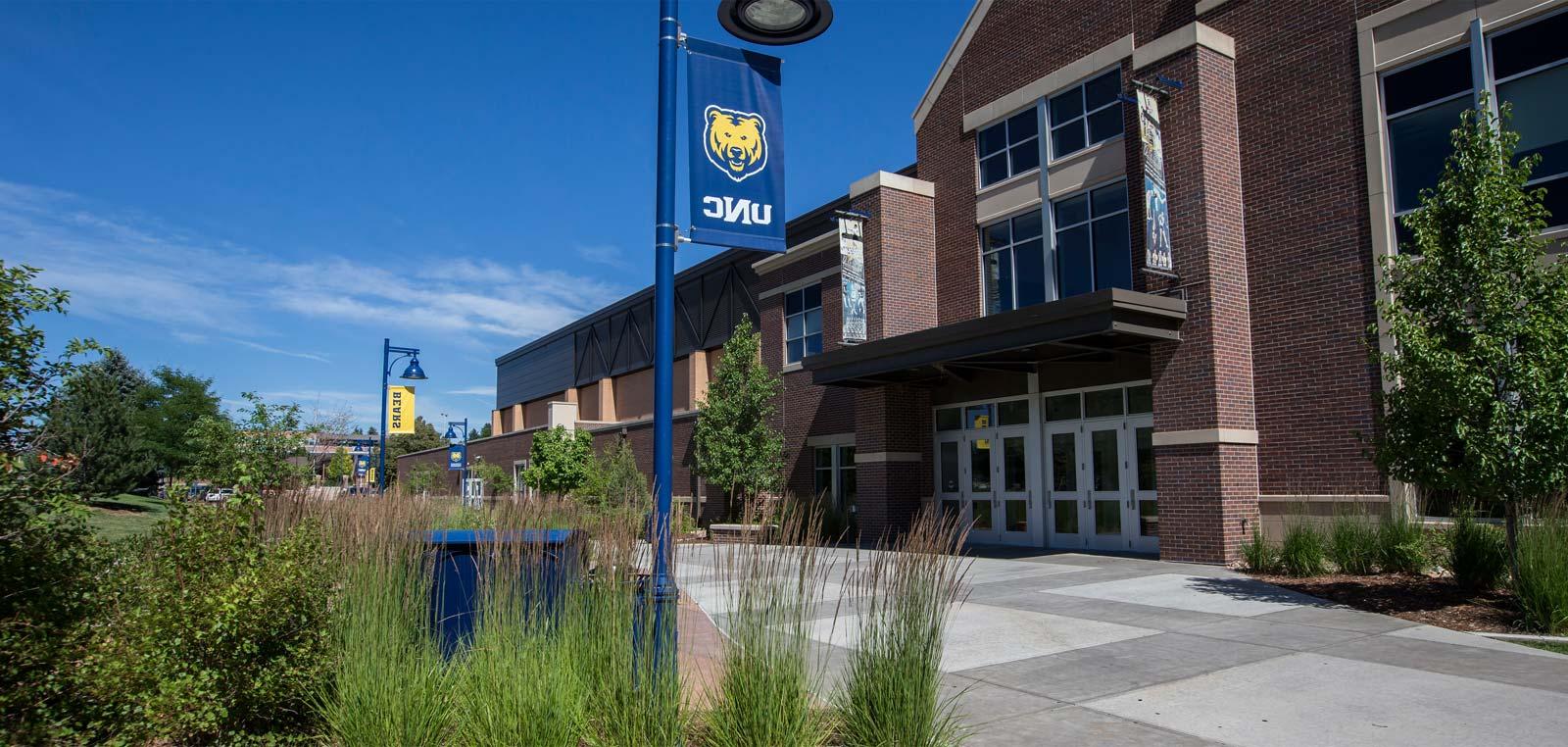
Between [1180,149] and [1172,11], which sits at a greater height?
[1172,11]

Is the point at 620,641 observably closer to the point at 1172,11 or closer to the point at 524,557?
the point at 524,557

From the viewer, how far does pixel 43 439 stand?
15.9 ft

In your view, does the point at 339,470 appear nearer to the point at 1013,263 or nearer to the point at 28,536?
A: the point at 28,536

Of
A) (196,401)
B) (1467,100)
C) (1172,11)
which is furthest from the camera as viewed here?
(196,401)

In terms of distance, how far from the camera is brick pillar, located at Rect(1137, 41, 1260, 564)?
610 inches

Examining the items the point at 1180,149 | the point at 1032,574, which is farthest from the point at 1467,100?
the point at 1032,574

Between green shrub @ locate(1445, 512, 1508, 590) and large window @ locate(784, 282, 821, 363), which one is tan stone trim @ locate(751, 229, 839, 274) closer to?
large window @ locate(784, 282, 821, 363)

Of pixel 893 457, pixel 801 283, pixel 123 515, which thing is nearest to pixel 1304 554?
pixel 893 457

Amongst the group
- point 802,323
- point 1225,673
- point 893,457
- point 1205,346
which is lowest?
point 1225,673

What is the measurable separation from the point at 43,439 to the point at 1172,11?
61.0ft

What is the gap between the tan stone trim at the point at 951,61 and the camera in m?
22.3

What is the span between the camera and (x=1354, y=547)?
1301 cm

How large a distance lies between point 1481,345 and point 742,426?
1782 centimetres

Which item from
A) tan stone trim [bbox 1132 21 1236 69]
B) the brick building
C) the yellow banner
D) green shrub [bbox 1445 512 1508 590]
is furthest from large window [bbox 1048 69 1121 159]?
the yellow banner
